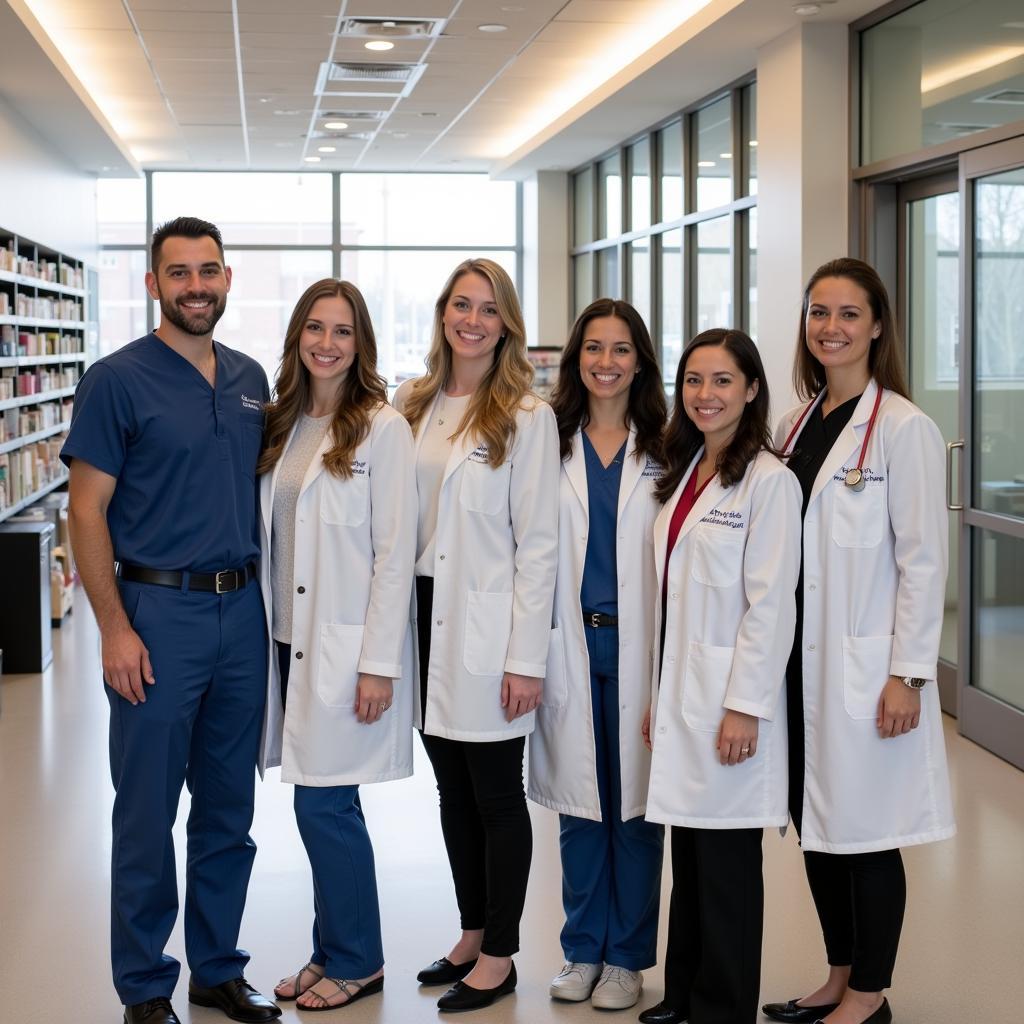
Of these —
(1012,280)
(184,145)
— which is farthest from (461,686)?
(184,145)

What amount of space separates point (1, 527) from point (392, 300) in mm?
7507

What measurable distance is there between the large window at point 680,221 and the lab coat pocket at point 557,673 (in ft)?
17.8

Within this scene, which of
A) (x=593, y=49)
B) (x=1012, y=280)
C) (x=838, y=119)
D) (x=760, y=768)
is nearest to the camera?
(x=760, y=768)

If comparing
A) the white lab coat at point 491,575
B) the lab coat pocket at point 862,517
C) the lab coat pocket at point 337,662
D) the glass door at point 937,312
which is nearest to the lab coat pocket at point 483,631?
the white lab coat at point 491,575

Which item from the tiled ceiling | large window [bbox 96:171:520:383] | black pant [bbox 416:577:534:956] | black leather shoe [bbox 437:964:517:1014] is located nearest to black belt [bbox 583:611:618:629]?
black pant [bbox 416:577:534:956]

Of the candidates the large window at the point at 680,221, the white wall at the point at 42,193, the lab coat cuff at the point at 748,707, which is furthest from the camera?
the large window at the point at 680,221

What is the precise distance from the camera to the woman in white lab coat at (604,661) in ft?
9.16

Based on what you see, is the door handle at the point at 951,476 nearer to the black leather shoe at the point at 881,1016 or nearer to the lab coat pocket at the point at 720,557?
the black leather shoe at the point at 881,1016

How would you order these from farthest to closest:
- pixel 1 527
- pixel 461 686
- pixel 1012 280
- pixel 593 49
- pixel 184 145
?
pixel 184 145, pixel 593 49, pixel 1 527, pixel 1012 280, pixel 461 686

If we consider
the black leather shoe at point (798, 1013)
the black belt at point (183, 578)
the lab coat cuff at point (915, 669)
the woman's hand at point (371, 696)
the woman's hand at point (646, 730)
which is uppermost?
the black belt at point (183, 578)

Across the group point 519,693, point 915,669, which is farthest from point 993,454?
point 519,693

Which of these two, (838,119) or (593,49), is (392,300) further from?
(838,119)

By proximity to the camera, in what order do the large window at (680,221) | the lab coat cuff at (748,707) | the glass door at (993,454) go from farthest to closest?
1. the large window at (680,221)
2. the glass door at (993,454)
3. the lab coat cuff at (748,707)

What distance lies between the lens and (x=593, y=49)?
315 inches
